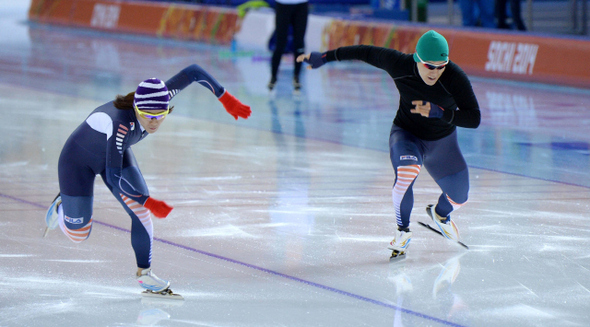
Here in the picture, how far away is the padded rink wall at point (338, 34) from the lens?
1080 cm

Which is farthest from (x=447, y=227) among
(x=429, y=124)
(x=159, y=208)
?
(x=159, y=208)

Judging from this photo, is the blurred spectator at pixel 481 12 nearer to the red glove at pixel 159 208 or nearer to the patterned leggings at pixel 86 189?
the patterned leggings at pixel 86 189

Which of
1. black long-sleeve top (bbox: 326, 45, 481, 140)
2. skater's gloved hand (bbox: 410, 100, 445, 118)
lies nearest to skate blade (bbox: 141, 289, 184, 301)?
skater's gloved hand (bbox: 410, 100, 445, 118)

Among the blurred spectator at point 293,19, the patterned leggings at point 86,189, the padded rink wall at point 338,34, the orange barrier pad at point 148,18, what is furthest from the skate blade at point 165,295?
the orange barrier pad at point 148,18

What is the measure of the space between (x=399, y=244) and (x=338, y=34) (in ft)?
30.8

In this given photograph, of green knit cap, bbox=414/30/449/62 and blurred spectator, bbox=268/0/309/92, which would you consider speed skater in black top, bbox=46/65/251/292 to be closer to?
green knit cap, bbox=414/30/449/62

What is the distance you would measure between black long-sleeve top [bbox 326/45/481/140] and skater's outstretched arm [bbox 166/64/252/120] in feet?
2.85

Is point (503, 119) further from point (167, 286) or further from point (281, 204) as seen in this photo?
point (167, 286)

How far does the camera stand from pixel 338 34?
13.8 meters

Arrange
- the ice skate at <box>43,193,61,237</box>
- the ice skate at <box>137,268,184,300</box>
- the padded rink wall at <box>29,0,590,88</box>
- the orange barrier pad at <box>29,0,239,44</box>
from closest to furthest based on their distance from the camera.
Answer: the ice skate at <box>137,268,184,300</box> → the ice skate at <box>43,193,61,237</box> → the padded rink wall at <box>29,0,590,88</box> → the orange barrier pad at <box>29,0,239,44</box>

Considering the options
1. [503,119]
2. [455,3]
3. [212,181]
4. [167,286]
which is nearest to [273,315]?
[167,286]

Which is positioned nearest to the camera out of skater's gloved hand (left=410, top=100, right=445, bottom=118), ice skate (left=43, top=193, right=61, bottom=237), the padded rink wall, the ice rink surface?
the ice rink surface

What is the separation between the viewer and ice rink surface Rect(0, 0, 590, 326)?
156 inches

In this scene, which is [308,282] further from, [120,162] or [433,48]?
[433,48]
